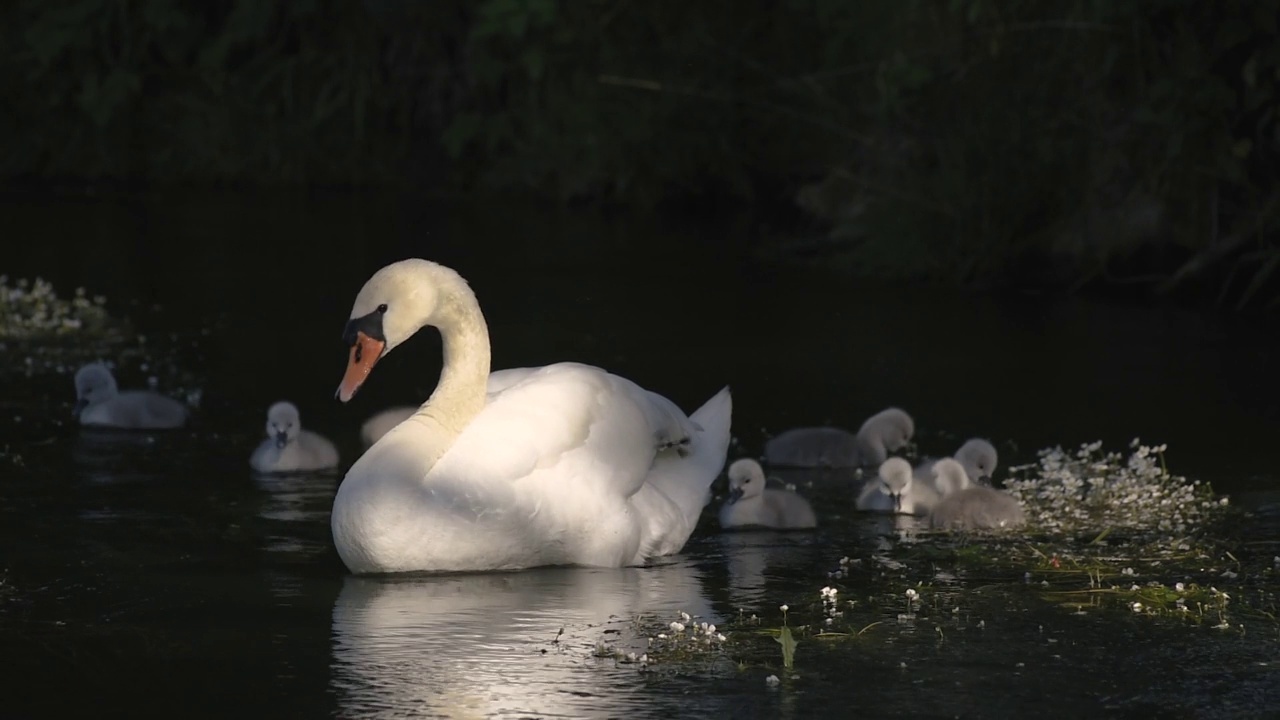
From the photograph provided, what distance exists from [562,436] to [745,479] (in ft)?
3.23

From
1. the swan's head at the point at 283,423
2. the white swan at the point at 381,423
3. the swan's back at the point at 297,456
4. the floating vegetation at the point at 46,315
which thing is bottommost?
the swan's back at the point at 297,456

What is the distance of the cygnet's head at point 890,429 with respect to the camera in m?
9.95

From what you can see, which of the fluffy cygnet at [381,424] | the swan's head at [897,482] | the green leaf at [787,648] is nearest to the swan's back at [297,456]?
the fluffy cygnet at [381,424]

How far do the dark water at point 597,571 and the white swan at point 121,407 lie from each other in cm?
A: 12

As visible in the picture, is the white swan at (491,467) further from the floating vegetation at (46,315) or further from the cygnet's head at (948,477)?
the floating vegetation at (46,315)

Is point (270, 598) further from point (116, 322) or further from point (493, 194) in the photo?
point (493, 194)

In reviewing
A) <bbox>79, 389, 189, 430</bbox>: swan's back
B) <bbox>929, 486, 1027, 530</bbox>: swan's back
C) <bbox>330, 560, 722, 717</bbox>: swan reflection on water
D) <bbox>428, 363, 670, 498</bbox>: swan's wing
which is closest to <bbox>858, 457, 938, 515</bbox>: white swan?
<bbox>929, 486, 1027, 530</bbox>: swan's back

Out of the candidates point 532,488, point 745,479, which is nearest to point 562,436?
point 532,488

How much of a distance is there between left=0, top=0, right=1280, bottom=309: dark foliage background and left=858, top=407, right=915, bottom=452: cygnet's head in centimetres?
487

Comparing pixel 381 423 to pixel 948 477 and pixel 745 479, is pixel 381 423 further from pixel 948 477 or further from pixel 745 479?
pixel 948 477

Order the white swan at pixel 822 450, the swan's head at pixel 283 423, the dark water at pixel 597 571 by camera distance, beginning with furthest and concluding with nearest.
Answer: the white swan at pixel 822 450, the swan's head at pixel 283 423, the dark water at pixel 597 571

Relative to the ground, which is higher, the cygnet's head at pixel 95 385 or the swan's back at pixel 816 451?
the cygnet's head at pixel 95 385

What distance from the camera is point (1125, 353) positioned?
13.1m

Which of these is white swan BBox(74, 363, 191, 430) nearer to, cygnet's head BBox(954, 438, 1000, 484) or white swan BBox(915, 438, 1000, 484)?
white swan BBox(915, 438, 1000, 484)
